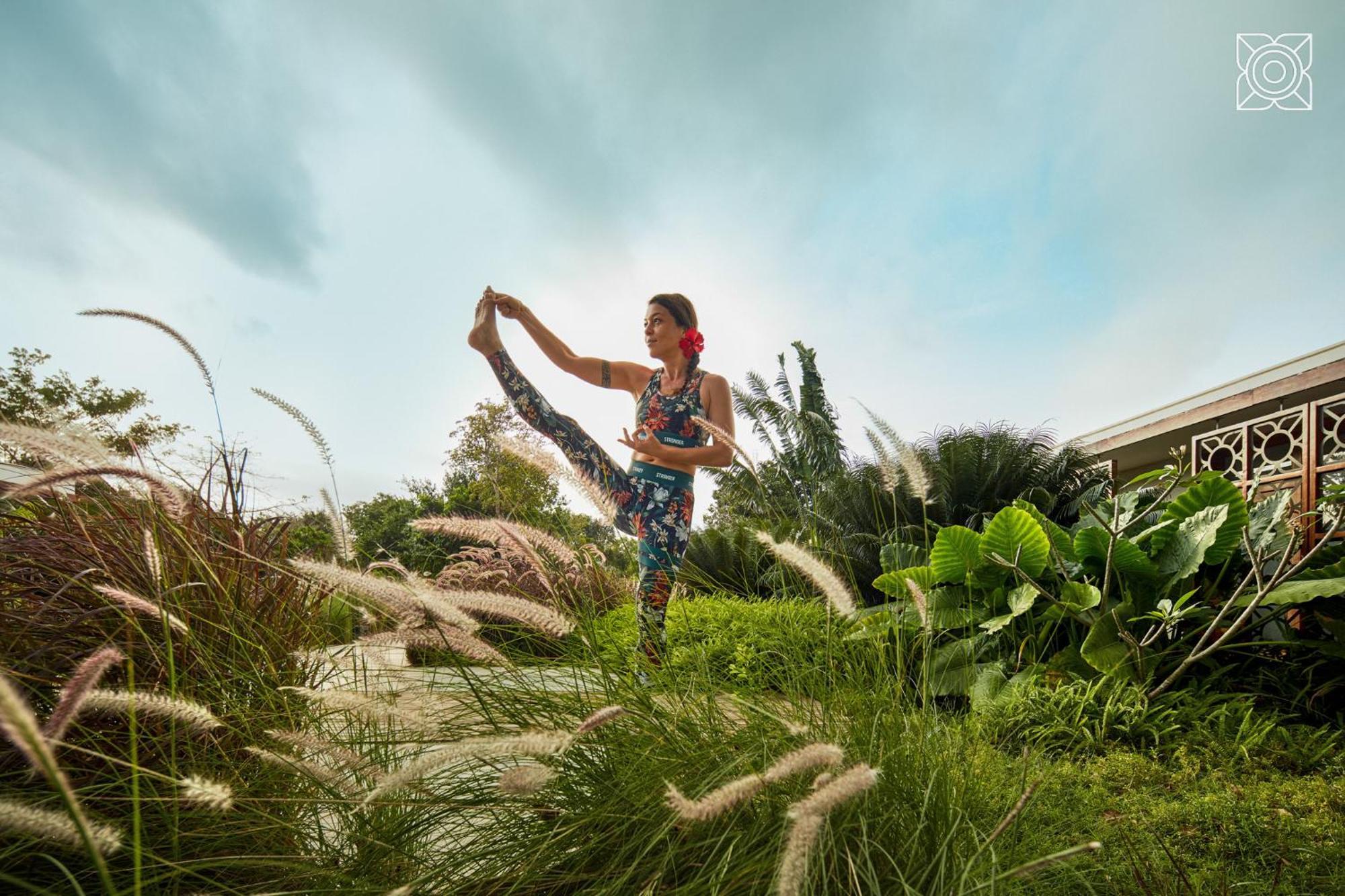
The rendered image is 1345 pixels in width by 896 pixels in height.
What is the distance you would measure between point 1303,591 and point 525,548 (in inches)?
138

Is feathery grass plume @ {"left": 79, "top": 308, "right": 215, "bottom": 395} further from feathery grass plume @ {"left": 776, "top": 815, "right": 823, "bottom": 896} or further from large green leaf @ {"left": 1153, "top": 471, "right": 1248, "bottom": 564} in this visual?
large green leaf @ {"left": 1153, "top": 471, "right": 1248, "bottom": 564}

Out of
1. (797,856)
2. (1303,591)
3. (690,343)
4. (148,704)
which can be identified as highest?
(690,343)

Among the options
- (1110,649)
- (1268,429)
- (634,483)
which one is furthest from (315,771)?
(1268,429)

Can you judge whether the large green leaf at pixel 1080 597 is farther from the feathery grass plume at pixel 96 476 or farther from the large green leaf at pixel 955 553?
the feathery grass plume at pixel 96 476

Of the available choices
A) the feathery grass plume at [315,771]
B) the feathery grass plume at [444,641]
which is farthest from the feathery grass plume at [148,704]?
the feathery grass plume at [444,641]

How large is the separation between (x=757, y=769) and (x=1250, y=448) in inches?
254

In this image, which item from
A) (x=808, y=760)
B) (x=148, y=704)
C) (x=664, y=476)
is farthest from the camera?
(x=664, y=476)

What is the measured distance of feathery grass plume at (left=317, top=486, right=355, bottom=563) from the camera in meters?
1.67

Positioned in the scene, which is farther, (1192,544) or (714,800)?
(1192,544)

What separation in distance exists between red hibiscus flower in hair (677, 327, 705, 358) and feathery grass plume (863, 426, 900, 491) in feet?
5.02

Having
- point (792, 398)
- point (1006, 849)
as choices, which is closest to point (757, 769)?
point (1006, 849)

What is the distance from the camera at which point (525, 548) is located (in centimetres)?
130

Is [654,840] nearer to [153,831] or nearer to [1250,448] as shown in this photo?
[153,831]

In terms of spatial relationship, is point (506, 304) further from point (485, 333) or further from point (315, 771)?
point (315, 771)
